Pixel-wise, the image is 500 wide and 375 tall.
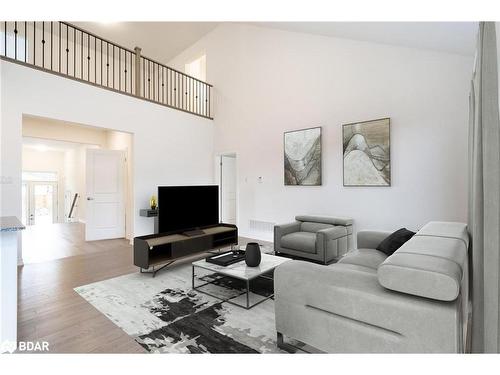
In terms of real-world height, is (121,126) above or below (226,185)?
above

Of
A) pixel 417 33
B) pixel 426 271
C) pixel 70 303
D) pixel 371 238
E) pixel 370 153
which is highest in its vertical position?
pixel 417 33

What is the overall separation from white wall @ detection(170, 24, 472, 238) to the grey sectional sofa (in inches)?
86.9

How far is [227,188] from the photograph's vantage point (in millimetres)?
7102

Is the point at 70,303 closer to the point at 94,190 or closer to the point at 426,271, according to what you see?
the point at 426,271

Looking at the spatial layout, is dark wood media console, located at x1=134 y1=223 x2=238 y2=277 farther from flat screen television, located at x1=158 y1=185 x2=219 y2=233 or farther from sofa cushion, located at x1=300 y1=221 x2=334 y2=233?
sofa cushion, located at x1=300 y1=221 x2=334 y2=233

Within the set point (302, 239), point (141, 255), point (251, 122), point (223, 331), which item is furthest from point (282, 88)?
point (223, 331)

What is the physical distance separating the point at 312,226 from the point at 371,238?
4.17 feet

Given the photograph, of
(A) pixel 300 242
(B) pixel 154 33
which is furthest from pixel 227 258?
(B) pixel 154 33

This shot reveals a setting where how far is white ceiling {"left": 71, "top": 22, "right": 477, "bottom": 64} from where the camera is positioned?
2.84 meters

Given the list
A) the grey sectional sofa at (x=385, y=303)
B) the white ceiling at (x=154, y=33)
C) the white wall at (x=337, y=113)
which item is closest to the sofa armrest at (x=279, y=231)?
the white wall at (x=337, y=113)
